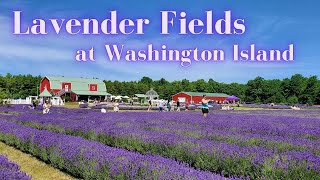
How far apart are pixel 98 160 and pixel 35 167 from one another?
3.08m

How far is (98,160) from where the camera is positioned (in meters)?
6.76

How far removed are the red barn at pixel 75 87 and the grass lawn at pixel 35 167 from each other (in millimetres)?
70294

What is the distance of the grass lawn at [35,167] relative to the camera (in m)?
8.16

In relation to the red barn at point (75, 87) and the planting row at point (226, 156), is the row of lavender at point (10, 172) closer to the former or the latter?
the planting row at point (226, 156)

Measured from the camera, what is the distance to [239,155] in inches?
270

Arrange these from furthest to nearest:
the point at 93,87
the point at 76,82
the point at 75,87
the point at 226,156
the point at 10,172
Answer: the point at 93,87 < the point at 76,82 < the point at 75,87 < the point at 226,156 < the point at 10,172

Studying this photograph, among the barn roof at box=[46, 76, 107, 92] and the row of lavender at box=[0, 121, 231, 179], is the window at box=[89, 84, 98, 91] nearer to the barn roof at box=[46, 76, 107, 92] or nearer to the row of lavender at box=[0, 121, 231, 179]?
the barn roof at box=[46, 76, 107, 92]

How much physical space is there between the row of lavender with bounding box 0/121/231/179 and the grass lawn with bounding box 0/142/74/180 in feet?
0.53

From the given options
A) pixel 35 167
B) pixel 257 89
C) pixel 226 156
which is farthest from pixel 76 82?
pixel 226 156

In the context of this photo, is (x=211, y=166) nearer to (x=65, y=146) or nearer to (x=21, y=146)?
(x=65, y=146)

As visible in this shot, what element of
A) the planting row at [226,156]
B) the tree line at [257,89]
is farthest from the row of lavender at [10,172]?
the tree line at [257,89]

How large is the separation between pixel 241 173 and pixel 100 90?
83888mm

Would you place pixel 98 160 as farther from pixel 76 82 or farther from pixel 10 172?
pixel 76 82

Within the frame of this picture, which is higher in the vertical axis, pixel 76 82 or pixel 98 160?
pixel 76 82
